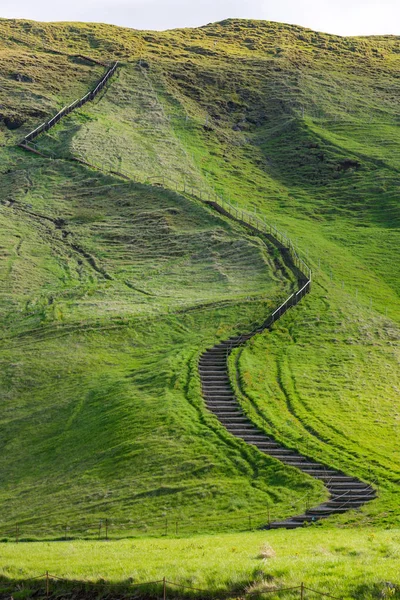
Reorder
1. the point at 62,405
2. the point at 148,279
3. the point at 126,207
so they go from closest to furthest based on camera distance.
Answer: the point at 62,405, the point at 148,279, the point at 126,207

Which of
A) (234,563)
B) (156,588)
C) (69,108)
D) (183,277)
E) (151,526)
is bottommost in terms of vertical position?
(151,526)

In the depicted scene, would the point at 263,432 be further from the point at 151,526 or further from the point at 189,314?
the point at 189,314

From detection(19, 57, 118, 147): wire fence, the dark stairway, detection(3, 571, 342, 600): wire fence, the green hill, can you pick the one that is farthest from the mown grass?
detection(19, 57, 118, 147): wire fence

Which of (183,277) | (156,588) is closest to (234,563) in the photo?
(156,588)

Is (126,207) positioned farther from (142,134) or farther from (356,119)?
(356,119)

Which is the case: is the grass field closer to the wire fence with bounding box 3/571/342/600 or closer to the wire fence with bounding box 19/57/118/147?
the wire fence with bounding box 3/571/342/600

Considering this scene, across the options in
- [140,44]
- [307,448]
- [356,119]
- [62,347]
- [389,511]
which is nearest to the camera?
[389,511]

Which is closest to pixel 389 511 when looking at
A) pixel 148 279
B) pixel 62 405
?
pixel 62 405
